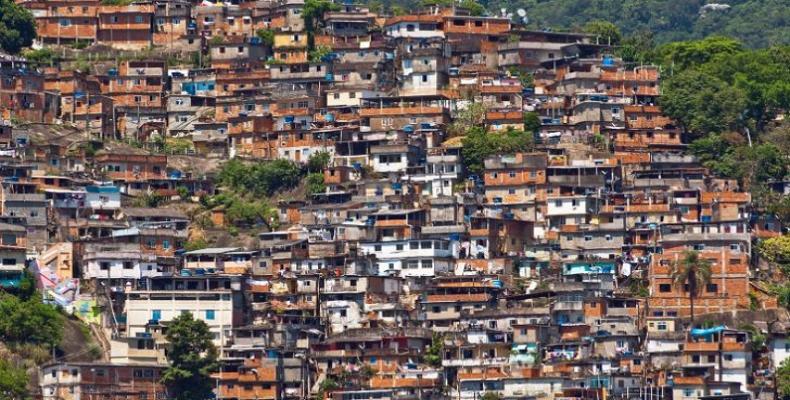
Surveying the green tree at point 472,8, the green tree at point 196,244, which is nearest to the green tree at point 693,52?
the green tree at point 472,8

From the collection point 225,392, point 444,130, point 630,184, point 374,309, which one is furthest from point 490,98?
point 225,392

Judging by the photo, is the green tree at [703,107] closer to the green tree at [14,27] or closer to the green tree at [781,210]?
the green tree at [781,210]

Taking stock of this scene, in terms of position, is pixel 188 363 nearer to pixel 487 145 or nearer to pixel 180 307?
pixel 180 307

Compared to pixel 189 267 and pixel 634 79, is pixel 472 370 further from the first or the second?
pixel 634 79

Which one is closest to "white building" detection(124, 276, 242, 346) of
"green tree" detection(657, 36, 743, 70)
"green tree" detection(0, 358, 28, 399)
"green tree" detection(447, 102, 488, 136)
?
"green tree" detection(0, 358, 28, 399)

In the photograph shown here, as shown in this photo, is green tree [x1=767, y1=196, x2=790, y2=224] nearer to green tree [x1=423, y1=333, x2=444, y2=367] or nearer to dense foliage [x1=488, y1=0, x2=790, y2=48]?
green tree [x1=423, y1=333, x2=444, y2=367]

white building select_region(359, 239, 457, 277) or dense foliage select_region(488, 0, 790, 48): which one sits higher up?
dense foliage select_region(488, 0, 790, 48)

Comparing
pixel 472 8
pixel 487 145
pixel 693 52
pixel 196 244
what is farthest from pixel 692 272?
pixel 472 8
